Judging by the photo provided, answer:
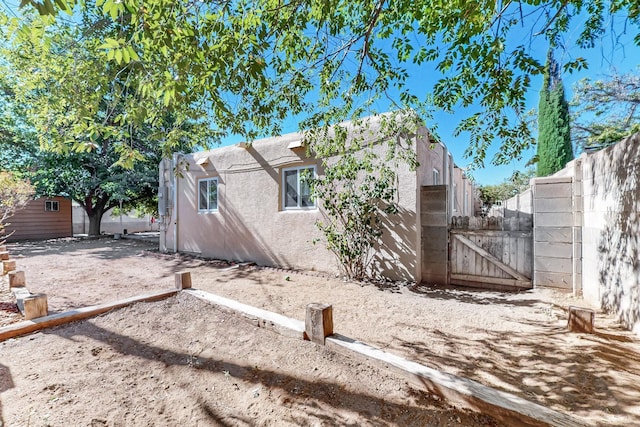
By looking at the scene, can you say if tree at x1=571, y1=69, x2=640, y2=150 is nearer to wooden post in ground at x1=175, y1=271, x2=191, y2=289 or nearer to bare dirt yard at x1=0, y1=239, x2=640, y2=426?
bare dirt yard at x1=0, y1=239, x2=640, y2=426

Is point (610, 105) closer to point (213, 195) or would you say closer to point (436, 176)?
point (436, 176)

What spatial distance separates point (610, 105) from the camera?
36.1 ft

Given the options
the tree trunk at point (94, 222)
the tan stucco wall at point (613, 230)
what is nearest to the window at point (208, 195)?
the tan stucco wall at point (613, 230)

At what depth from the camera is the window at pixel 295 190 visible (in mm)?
6918

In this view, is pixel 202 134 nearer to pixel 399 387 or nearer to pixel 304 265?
pixel 304 265

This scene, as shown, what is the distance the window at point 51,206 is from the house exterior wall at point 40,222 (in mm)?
71

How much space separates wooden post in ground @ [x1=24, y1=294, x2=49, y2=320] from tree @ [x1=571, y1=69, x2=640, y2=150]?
1455 centimetres

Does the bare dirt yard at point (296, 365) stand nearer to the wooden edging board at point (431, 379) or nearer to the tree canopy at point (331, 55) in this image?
the wooden edging board at point (431, 379)

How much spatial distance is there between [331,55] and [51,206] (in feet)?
61.1

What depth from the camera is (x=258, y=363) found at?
2.57 metres

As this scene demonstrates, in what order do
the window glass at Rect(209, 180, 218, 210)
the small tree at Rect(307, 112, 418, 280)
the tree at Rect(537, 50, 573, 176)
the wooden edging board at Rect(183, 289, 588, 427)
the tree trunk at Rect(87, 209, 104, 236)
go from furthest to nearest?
1. the tree trunk at Rect(87, 209, 104, 236)
2. the tree at Rect(537, 50, 573, 176)
3. the window glass at Rect(209, 180, 218, 210)
4. the small tree at Rect(307, 112, 418, 280)
5. the wooden edging board at Rect(183, 289, 588, 427)

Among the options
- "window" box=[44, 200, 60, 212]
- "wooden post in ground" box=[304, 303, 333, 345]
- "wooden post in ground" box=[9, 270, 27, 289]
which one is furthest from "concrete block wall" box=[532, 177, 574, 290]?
"window" box=[44, 200, 60, 212]

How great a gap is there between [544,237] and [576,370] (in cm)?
298

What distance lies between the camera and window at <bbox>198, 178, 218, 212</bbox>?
876 centimetres
